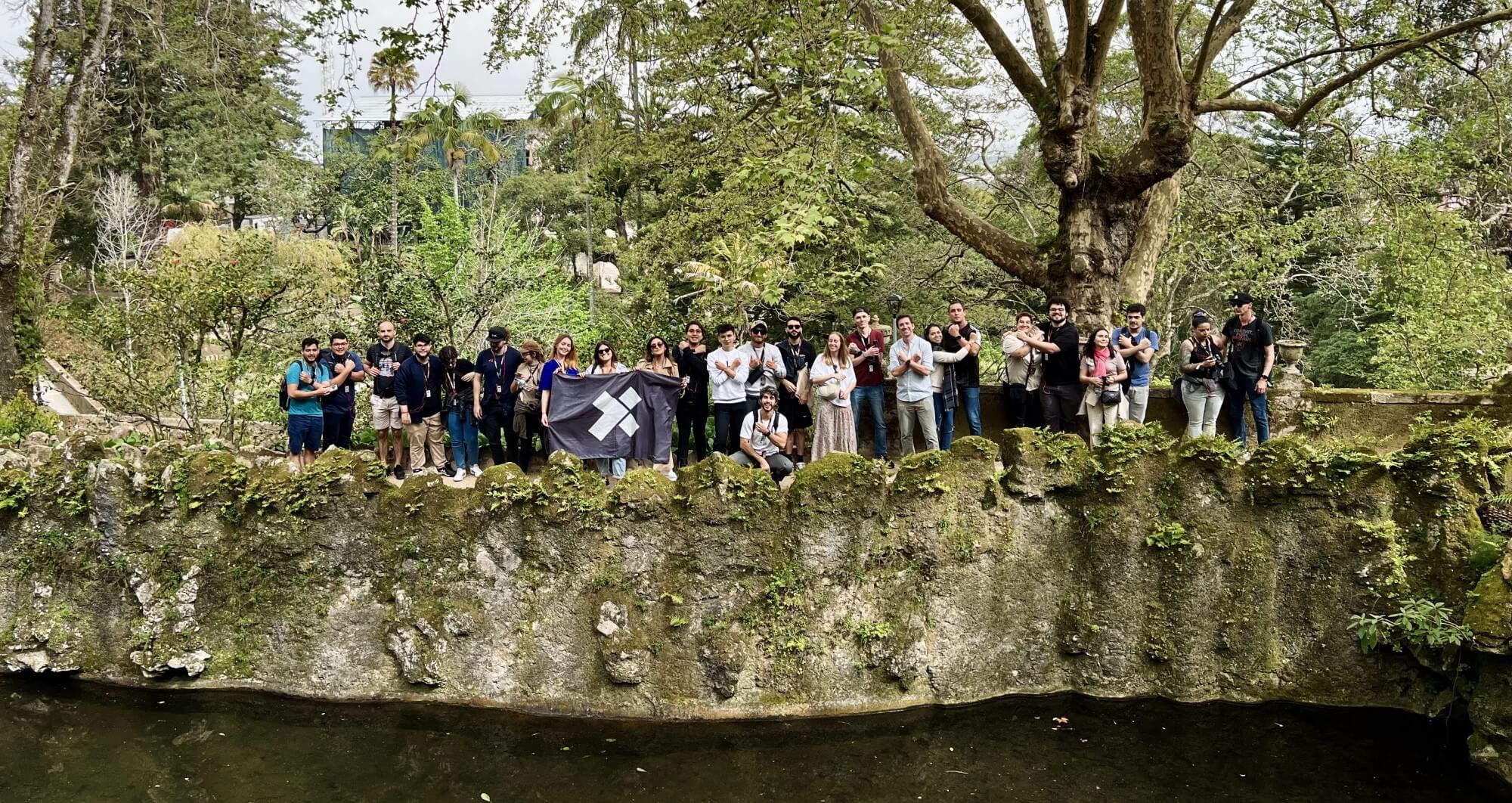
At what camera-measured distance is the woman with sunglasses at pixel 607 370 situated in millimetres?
9844

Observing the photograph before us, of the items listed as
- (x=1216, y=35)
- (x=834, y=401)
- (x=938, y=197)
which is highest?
(x=1216, y=35)

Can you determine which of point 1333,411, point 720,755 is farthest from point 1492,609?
point 720,755

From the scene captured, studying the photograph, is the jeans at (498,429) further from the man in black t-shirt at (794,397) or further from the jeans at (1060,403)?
the jeans at (1060,403)

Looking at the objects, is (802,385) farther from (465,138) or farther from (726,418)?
(465,138)

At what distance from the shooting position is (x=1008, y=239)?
11.8 metres

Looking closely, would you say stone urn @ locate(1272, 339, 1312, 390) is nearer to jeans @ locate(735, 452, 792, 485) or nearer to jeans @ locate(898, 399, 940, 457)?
jeans @ locate(898, 399, 940, 457)

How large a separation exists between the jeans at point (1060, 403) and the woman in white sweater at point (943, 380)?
2.94 ft

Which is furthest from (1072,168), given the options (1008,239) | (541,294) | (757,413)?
(541,294)

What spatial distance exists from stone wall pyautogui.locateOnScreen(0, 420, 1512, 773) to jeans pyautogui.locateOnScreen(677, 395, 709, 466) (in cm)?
233

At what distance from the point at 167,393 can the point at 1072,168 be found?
35.1ft

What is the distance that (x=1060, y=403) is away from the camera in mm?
9648

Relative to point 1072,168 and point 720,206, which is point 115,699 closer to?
point 1072,168

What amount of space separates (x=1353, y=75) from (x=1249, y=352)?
294cm

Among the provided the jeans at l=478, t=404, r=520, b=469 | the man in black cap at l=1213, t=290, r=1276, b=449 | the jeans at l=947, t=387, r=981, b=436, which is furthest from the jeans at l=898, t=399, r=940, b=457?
the jeans at l=478, t=404, r=520, b=469
